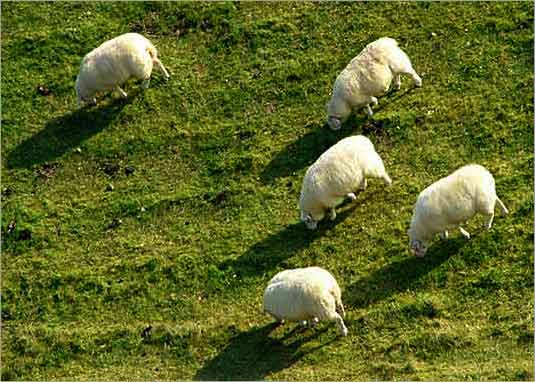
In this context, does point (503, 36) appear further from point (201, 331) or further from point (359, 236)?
point (201, 331)

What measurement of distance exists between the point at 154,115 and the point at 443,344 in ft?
35.3

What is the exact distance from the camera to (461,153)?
21297 mm

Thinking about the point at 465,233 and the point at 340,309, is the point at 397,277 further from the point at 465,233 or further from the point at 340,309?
the point at 465,233

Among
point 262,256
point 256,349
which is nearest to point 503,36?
point 262,256

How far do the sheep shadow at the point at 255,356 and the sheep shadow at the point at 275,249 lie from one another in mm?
1679

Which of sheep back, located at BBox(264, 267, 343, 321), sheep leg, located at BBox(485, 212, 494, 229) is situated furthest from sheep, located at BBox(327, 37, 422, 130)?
sheep back, located at BBox(264, 267, 343, 321)

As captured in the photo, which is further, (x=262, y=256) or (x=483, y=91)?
(x=483, y=91)

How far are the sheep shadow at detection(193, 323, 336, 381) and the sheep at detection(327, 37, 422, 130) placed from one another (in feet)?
19.8

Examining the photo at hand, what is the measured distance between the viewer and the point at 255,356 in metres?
18.5

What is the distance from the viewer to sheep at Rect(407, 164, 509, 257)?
1848 cm

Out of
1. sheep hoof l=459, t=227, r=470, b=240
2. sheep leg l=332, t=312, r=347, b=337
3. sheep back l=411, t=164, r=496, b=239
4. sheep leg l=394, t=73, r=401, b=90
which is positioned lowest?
sheep leg l=332, t=312, r=347, b=337

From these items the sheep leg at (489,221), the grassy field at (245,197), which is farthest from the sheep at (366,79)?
the sheep leg at (489,221)

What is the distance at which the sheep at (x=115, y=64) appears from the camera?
24.1 metres

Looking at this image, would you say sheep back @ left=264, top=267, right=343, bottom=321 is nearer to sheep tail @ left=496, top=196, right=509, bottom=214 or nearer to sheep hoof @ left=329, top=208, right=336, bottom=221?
sheep hoof @ left=329, top=208, right=336, bottom=221
